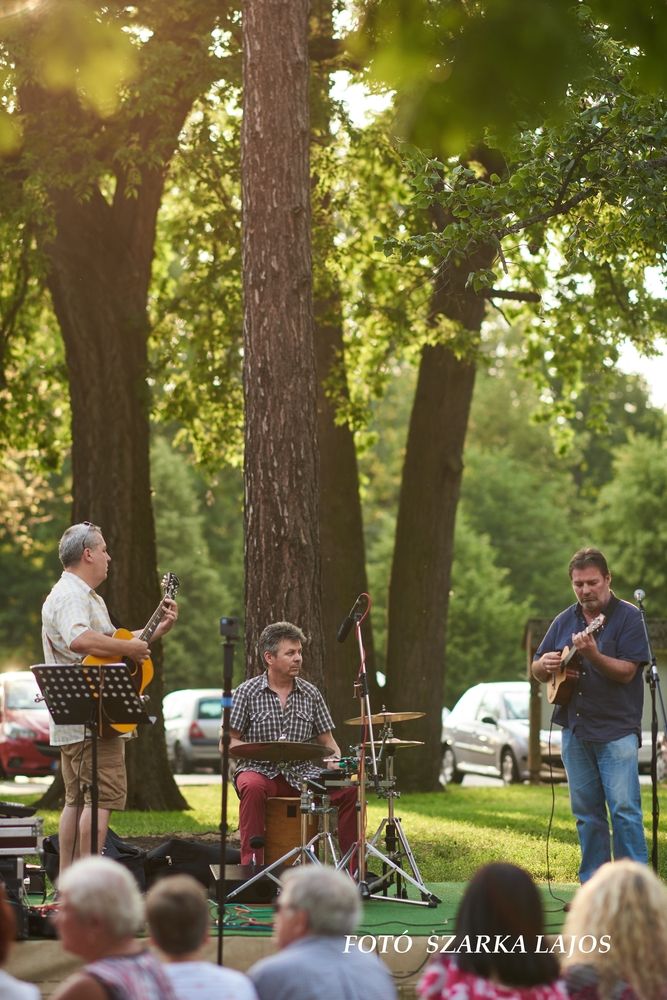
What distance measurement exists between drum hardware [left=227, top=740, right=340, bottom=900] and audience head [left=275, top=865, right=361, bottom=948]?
3.86 m

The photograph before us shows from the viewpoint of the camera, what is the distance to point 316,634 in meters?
10.1

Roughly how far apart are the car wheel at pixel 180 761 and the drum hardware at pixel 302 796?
57.8ft

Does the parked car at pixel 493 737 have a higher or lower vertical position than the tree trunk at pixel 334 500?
lower

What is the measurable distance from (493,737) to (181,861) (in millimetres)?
13903

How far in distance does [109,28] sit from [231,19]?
244 centimetres

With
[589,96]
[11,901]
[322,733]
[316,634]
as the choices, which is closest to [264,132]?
[589,96]

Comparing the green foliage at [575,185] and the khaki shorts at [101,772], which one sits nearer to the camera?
the khaki shorts at [101,772]

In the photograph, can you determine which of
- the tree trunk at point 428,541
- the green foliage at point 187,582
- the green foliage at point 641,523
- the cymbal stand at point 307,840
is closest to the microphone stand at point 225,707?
A: the cymbal stand at point 307,840

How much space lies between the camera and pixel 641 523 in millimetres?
41469

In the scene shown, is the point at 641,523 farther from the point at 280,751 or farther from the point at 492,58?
the point at 492,58

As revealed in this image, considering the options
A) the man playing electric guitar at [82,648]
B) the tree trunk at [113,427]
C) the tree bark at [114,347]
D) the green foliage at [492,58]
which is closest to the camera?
the green foliage at [492,58]

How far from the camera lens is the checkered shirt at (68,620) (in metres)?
8.12

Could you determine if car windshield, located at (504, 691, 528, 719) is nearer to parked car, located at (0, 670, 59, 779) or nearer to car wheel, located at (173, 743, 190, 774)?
car wheel, located at (173, 743, 190, 774)

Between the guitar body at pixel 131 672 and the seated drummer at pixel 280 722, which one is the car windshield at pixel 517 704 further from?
the guitar body at pixel 131 672
